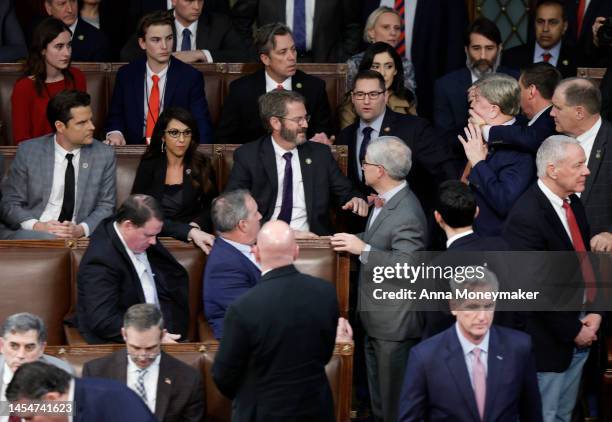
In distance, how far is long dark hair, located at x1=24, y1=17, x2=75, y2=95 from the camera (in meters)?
6.88

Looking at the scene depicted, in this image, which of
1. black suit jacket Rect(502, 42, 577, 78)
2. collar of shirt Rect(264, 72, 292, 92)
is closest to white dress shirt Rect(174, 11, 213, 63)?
collar of shirt Rect(264, 72, 292, 92)

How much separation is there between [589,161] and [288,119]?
4.55 feet

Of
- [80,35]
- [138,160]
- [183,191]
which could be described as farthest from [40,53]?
[183,191]

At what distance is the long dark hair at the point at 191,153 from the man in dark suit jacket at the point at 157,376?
144cm

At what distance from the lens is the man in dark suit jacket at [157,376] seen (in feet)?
16.2

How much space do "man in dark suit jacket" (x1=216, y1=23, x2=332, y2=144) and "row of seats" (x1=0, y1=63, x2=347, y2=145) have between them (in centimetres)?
25

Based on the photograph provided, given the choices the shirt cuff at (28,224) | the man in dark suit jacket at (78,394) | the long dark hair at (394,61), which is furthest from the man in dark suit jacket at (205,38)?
the man in dark suit jacket at (78,394)

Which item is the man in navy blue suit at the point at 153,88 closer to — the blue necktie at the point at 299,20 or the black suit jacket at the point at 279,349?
the blue necktie at the point at 299,20

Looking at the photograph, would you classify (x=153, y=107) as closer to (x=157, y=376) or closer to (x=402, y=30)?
(x=402, y=30)

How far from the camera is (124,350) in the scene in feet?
16.4

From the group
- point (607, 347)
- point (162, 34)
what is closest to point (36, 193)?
point (162, 34)

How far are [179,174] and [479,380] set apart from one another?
79.0 inches

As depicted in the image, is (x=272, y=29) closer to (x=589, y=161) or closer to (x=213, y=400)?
(x=589, y=161)

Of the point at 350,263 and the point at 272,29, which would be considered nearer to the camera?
the point at 350,263
